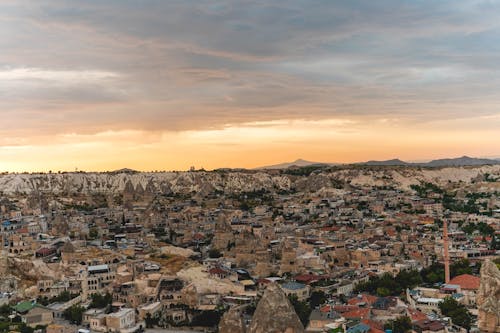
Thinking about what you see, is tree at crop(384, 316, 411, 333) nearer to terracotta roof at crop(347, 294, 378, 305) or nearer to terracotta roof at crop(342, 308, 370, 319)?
terracotta roof at crop(342, 308, 370, 319)

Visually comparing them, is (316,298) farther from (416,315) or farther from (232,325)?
(232,325)

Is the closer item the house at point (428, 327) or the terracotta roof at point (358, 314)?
the house at point (428, 327)

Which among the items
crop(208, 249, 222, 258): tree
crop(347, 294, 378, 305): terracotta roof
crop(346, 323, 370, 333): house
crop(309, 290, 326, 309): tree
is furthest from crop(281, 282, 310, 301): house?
crop(208, 249, 222, 258): tree

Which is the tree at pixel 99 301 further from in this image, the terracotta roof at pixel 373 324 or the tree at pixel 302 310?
the terracotta roof at pixel 373 324

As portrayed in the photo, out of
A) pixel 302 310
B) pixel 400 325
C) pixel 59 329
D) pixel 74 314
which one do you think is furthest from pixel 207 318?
pixel 400 325

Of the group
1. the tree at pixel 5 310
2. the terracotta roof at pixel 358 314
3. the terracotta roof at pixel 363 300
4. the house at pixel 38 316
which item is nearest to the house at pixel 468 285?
the terracotta roof at pixel 363 300

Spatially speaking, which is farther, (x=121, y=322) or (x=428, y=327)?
(x=121, y=322)
